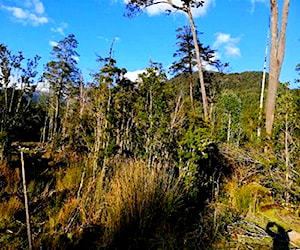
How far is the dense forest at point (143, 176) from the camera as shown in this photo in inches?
123

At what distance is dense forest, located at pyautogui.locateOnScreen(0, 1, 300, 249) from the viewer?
10.2 feet

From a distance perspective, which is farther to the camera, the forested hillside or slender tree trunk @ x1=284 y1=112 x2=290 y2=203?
slender tree trunk @ x1=284 y1=112 x2=290 y2=203

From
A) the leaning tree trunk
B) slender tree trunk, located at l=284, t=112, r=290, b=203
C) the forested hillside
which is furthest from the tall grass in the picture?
the leaning tree trunk

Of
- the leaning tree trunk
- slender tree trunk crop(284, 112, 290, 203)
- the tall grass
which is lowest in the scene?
the tall grass

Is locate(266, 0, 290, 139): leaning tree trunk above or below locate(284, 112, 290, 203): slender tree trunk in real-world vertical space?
above

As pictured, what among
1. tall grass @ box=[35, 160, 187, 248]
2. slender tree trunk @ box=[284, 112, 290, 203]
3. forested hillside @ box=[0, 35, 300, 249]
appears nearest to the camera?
tall grass @ box=[35, 160, 187, 248]

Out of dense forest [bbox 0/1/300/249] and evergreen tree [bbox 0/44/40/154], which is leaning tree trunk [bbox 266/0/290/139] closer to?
dense forest [bbox 0/1/300/249]

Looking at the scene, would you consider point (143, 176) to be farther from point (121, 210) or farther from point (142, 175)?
point (121, 210)

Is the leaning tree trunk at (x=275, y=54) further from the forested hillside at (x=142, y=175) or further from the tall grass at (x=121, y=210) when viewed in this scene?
the tall grass at (x=121, y=210)

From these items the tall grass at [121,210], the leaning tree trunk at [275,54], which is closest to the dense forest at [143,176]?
the tall grass at [121,210]

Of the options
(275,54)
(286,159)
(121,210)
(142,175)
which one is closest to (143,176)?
(142,175)

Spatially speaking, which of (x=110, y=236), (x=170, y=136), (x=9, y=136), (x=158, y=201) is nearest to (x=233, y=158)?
(x=170, y=136)

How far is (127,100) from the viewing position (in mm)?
4988

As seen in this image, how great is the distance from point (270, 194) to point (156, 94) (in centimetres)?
234
